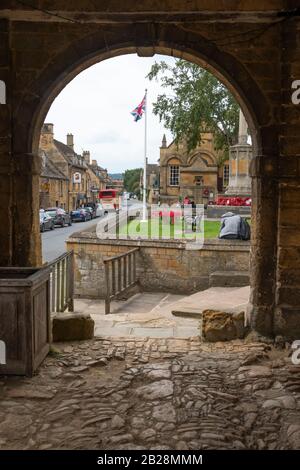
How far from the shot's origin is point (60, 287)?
7785 mm

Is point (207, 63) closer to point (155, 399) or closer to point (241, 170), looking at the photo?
point (155, 399)

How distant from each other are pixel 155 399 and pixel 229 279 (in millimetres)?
7327

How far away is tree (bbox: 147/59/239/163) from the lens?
29953 millimetres

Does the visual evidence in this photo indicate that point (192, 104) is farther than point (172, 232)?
Yes

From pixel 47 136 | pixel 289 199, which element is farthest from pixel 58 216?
pixel 289 199

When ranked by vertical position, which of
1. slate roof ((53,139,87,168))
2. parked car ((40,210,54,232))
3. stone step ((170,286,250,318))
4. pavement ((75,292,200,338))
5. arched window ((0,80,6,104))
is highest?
slate roof ((53,139,87,168))

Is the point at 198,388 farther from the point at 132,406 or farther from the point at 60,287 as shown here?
the point at 60,287

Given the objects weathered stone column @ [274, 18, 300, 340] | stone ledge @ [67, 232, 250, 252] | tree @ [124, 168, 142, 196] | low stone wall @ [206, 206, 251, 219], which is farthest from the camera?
tree @ [124, 168, 142, 196]

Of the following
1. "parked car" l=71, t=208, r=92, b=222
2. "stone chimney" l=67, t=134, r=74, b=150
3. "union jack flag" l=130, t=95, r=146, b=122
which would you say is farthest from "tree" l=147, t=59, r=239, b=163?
"stone chimney" l=67, t=134, r=74, b=150

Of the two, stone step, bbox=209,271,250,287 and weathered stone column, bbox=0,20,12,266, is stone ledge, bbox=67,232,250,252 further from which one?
weathered stone column, bbox=0,20,12,266

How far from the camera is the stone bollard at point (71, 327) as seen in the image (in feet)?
19.4

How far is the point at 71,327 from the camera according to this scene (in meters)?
5.95

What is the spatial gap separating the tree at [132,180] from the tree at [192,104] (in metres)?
73.6

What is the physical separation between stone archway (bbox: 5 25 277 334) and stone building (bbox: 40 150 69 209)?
39.2m
